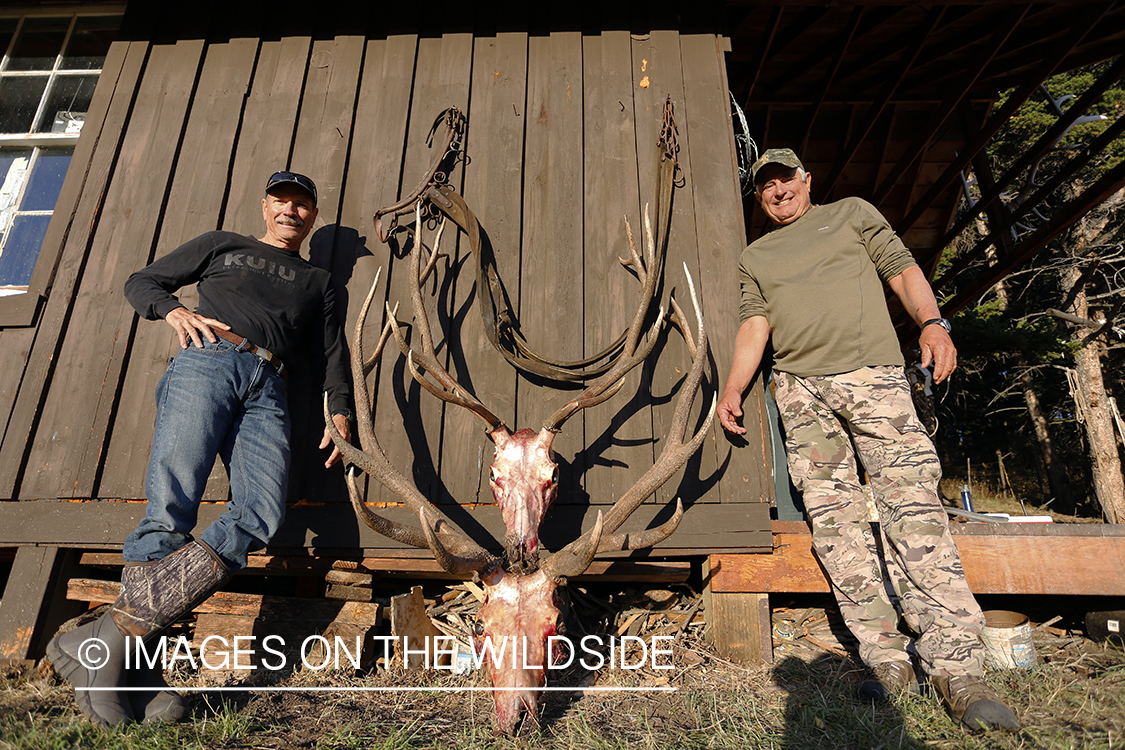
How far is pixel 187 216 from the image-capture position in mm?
3938

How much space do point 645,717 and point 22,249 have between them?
5.23 metres

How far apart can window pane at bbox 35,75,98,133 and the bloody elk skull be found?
3784 millimetres

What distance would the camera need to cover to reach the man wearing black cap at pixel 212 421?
89.4 inches

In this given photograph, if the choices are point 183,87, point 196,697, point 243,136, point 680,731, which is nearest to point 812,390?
point 680,731

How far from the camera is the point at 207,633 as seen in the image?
9.98 ft

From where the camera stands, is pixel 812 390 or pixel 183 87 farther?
pixel 183 87

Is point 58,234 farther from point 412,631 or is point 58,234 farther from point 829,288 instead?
point 829,288

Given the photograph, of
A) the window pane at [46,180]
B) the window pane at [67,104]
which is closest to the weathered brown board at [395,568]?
the window pane at [46,180]

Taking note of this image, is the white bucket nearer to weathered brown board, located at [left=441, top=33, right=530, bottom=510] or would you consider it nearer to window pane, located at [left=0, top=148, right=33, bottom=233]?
weathered brown board, located at [left=441, top=33, right=530, bottom=510]

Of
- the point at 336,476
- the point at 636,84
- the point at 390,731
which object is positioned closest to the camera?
the point at 390,731

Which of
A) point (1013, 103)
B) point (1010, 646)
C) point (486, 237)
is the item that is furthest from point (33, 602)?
point (1013, 103)

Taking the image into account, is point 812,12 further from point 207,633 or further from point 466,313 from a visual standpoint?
point 207,633

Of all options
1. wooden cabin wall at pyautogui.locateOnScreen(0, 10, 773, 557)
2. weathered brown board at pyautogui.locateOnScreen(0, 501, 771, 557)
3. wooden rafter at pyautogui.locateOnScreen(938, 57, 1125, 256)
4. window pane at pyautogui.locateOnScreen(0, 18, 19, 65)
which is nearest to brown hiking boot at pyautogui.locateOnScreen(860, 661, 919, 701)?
weathered brown board at pyautogui.locateOnScreen(0, 501, 771, 557)

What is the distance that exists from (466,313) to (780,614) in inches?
110
